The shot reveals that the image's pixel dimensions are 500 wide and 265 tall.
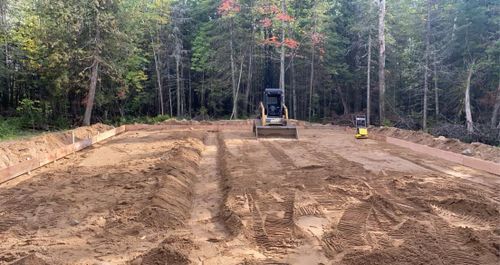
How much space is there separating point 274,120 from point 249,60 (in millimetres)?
13261

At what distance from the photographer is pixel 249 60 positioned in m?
29.6

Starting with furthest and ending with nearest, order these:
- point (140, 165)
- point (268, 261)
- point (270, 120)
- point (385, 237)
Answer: point (270, 120) → point (140, 165) → point (385, 237) → point (268, 261)

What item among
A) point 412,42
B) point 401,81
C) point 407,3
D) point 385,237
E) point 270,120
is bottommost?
point 385,237

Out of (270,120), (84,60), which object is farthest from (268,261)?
(84,60)

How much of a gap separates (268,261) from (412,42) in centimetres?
2421

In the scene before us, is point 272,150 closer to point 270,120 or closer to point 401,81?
point 270,120

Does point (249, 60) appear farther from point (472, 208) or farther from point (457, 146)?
point (472, 208)

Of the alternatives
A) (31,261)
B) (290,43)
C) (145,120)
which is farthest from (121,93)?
(31,261)

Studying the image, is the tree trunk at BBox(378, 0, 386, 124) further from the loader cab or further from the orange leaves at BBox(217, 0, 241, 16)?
the orange leaves at BBox(217, 0, 241, 16)

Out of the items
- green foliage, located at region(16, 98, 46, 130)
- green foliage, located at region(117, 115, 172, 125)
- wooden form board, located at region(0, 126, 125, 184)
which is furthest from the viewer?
green foliage, located at region(117, 115, 172, 125)

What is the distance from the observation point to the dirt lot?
4.56 m

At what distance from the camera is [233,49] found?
28.6m

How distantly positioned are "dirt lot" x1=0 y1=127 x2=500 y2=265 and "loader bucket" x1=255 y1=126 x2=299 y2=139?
6.19 meters

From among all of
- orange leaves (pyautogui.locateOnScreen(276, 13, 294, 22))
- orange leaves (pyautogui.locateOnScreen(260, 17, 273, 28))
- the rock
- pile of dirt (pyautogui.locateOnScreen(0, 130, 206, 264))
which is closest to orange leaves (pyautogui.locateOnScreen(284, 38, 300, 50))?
orange leaves (pyautogui.locateOnScreen(276, 13, 294, 22))
